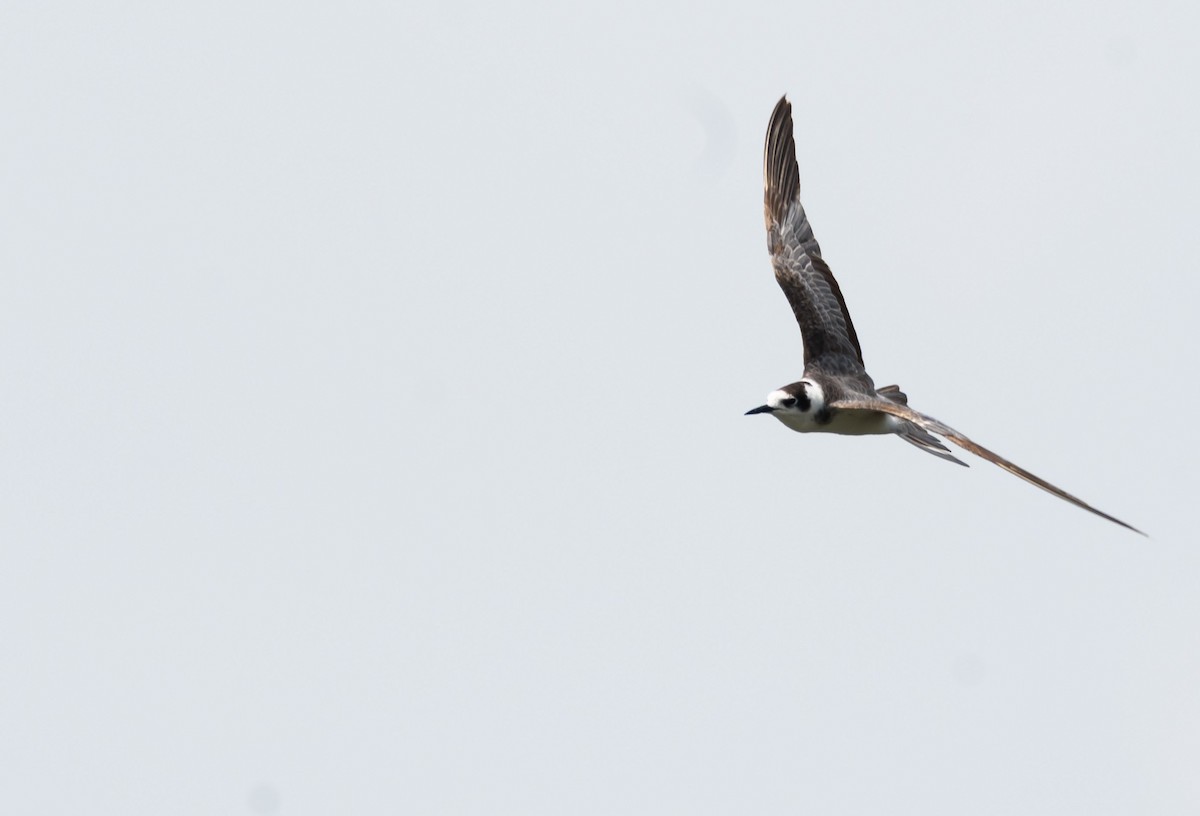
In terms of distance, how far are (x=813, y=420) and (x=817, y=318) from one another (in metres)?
4.07

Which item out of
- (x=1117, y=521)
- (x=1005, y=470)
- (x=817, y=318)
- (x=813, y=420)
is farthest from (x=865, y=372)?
(x=1117, y=521)

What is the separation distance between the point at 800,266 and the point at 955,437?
8.37 metres

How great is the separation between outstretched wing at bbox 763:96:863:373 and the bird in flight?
0.02 meters

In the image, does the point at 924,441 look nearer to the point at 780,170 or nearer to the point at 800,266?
the point at 800,266

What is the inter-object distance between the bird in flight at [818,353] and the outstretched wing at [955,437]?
0.04ft

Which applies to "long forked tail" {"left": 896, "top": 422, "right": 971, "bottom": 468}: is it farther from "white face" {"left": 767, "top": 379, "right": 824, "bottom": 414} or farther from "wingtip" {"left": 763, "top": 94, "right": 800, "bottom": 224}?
"wingtip" {"left": 763, "top": 94, "right": 800, "bottom": 224}

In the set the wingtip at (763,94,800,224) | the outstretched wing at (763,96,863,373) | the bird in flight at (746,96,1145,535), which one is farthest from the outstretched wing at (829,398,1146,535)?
the wingtip at (763,94,800,224)

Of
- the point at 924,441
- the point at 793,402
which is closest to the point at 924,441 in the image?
the point at 924,441

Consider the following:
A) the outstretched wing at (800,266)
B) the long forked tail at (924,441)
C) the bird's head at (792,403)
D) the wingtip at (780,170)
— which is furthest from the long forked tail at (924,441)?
the wingtip at (780,170)

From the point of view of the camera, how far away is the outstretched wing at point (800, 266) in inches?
1119

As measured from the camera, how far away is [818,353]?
2822 cm

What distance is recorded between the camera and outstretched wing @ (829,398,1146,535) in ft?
59.0

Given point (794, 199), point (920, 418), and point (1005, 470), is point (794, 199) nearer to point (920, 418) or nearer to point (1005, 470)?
point (920, 418)

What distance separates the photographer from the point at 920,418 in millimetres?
23562
